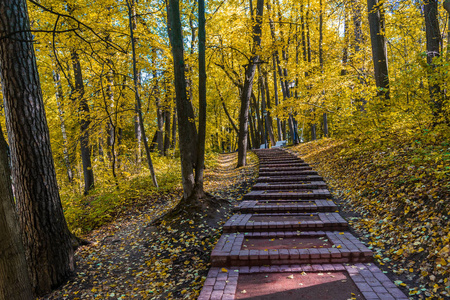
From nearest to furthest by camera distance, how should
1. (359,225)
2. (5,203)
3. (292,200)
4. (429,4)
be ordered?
(5,203) < (359,225) < (429,4) < (292,200)

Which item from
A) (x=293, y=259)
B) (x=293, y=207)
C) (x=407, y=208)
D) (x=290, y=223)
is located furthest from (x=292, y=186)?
(x=293, y=259)

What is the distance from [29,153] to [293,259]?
14.3ft

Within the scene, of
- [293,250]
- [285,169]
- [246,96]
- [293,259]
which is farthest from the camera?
[246,96]

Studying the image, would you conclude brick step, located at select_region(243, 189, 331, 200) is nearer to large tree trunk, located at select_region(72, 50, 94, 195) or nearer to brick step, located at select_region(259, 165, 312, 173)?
brick step, located at select_region(259, 165, 312, 173)

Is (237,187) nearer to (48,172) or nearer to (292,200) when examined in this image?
(292,200)

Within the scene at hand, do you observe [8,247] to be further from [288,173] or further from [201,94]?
[288,173]

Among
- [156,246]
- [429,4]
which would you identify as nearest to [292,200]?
[156,246]

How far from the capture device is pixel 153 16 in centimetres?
1099

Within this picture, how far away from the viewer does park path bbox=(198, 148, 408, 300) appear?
3121 mm

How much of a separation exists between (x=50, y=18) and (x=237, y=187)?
7.71 metres

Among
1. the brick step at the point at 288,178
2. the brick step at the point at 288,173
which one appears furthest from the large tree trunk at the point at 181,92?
the brick step at the point at 288,173

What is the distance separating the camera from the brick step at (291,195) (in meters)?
6.60

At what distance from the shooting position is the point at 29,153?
4.05m

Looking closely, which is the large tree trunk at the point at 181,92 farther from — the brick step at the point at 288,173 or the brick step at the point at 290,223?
the brick step at the point at 288,173
